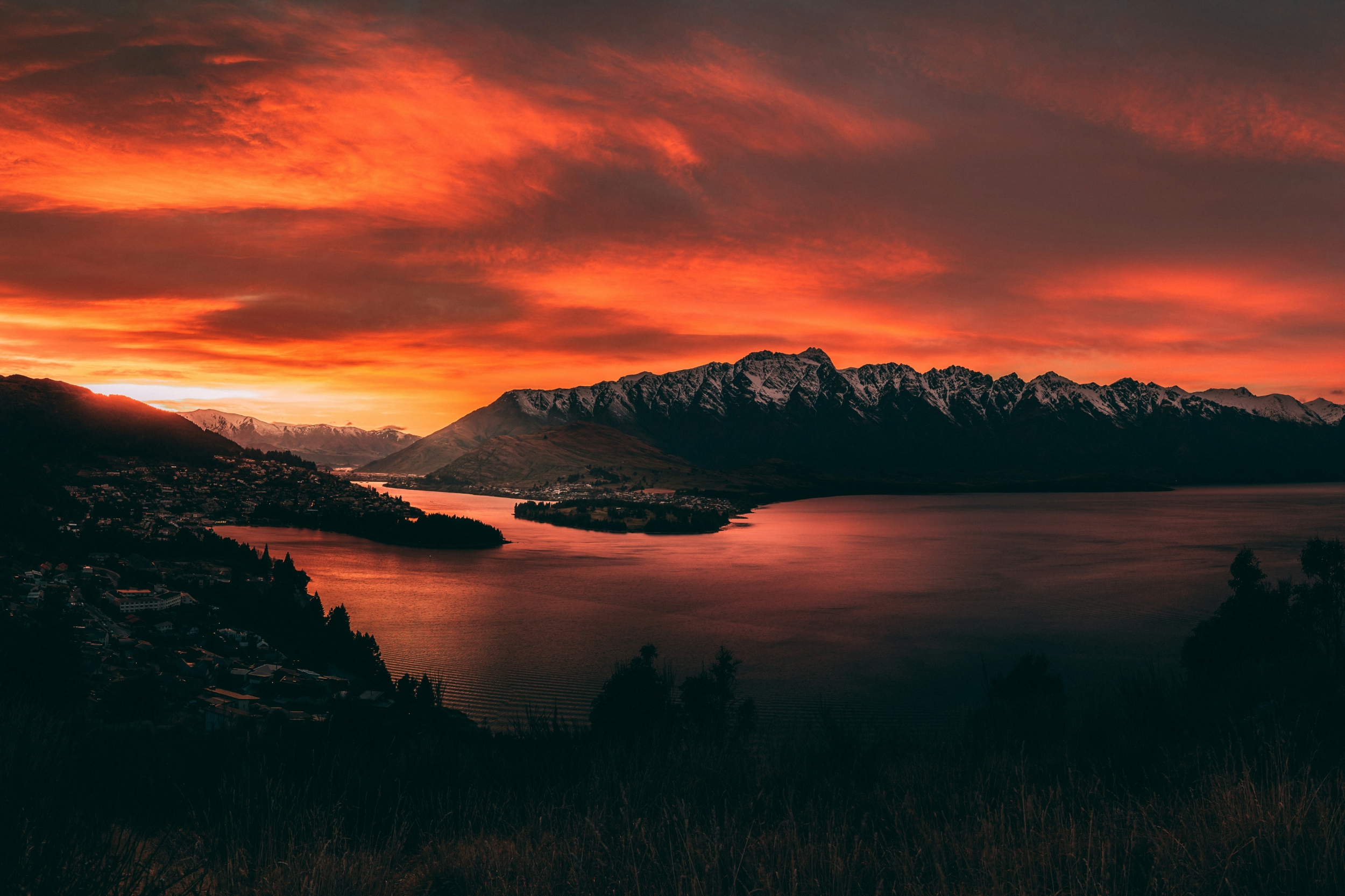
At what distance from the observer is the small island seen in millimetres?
165250

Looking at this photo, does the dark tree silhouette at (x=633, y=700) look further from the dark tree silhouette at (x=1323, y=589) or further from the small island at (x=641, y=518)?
the small island at (x=641, y=518)

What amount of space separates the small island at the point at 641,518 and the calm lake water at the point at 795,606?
18975 mm

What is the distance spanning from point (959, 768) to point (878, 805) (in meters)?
2.36

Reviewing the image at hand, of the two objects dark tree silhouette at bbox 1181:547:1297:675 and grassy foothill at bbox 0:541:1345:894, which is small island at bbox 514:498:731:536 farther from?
grassy foothill at bbox 0:541:1345:894

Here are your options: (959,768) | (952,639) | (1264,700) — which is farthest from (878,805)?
(952,639)

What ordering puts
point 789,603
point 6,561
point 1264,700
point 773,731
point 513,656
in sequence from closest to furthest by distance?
1. point 1264,700
2. point 773,731
3. point 513,656
4. point 6,561
5. point 789,603

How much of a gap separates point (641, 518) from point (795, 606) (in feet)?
346

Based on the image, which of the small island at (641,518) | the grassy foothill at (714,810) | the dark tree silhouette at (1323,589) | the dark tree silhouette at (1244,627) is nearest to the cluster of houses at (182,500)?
the small island at (641,518)

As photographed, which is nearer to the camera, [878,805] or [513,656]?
[878,805]

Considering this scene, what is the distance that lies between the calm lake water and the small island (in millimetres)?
18975

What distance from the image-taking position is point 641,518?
178625mm

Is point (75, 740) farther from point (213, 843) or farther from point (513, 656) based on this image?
point (513, 656)

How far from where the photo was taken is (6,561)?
58906 millimetres

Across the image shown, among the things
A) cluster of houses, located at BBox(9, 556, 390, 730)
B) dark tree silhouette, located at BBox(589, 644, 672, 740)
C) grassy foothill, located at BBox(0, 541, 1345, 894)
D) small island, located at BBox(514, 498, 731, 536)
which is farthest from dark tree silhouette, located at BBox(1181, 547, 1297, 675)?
small island, located at BBox(514, 498, 731, 536)
